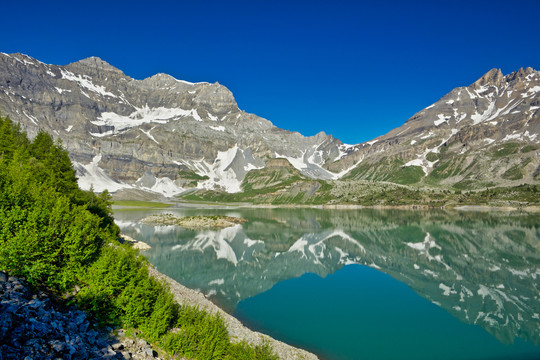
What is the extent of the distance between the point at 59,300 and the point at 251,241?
72.4 meters

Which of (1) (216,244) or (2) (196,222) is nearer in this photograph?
(1) (216,244)

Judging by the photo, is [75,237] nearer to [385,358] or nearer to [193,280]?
[385,358]

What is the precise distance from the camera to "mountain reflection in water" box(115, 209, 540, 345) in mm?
35625

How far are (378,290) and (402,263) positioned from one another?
63.2ft

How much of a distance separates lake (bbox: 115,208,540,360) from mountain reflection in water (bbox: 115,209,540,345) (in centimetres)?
18

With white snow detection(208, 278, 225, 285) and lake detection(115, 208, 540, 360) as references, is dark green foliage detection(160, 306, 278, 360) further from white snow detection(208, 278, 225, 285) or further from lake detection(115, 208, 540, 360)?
white snow detection(208, 278, 225, 285)

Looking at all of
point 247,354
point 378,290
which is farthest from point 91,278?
point 378,290

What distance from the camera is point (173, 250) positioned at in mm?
69438

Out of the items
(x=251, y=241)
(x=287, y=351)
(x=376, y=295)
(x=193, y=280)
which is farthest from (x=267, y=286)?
(x=251, y=241)

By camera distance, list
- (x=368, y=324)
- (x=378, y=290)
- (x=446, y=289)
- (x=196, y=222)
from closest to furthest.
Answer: (x=368, y=324) → (x=378, y=290) → (x=446, y=289) → (x=196, y=222)

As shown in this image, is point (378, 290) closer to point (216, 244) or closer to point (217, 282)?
point (217, 282)

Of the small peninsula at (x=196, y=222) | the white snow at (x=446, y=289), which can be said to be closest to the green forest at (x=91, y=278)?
the white snow at (x=446, y=289)

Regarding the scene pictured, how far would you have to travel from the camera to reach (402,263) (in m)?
58.2

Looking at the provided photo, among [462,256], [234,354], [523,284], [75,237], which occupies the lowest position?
[234,354]
